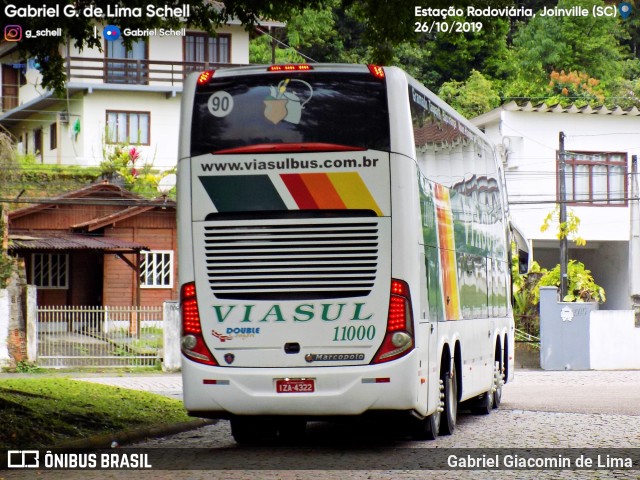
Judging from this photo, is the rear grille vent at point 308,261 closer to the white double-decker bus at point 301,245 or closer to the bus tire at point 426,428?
the white double-decker bus at point 301,245

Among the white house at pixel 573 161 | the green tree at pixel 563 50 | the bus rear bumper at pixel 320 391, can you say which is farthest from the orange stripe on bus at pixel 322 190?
the green tree at pixel 563 50

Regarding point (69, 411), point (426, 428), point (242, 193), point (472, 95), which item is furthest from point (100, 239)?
point (242, 193)

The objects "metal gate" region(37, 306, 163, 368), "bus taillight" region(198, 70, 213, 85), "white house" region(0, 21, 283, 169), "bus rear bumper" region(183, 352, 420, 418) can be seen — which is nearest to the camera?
"bus rear bumper" region(183, 352, 420, 418)

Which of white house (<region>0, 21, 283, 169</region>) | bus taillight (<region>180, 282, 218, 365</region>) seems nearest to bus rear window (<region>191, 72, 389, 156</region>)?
bus taillight (<region>180, 282, 218, 365</region>)

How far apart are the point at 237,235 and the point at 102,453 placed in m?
2.79

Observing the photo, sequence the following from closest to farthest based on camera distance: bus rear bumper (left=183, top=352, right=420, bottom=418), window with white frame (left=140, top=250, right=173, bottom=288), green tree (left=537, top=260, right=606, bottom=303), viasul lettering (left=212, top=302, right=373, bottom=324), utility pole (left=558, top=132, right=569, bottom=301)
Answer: bus rear bumper (left=183, top=352, right=420, bottom=418), viasul lettering (left=212, top=302, right=373, bottom=324), utility pole (left=558, top=132, right=569, bottom=301), green tree (left=537, top=260, right=606, bottom=303), window with white frame (left=140, top=250, right=173, bottom=288)

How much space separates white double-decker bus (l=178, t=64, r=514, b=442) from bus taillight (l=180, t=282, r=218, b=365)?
15 mm

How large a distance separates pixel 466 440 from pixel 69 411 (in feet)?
16.4

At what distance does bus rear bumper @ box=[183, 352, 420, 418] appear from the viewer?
41.2ft

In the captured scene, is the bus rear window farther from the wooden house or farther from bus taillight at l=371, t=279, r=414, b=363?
the wooden house

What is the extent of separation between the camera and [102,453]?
43.3ft

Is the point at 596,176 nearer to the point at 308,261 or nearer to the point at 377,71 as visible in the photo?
the point at 377,71

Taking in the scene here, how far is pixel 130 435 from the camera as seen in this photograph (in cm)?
1458

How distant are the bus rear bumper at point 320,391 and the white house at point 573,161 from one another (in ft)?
91.9
